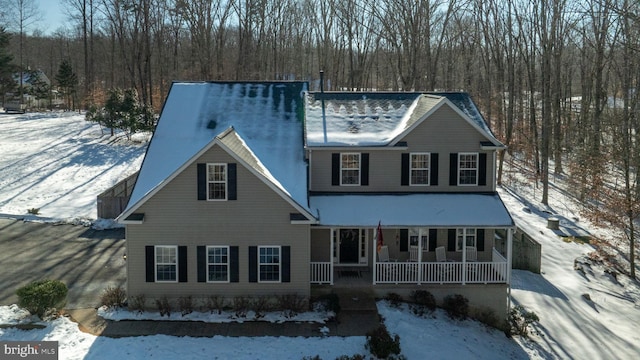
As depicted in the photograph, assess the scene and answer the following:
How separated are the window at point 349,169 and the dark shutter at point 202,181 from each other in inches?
207

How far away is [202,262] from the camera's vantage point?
17453 millimetres

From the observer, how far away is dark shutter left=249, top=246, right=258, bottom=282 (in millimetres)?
17469

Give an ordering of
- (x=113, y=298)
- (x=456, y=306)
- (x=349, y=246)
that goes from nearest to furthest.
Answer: (x=113, y=298)
(x=456, y=306)
(x=349, y=246)

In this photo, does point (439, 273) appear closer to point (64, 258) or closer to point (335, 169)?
point (335, 169)

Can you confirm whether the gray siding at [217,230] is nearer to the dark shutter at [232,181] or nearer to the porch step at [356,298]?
the dark shutter at [232,181]

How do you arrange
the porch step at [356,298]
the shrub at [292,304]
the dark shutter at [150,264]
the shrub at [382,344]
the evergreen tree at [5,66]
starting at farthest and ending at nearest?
the evergreen tree at [5,66]
the porch step at [356,298]
the dark shutter at [150,264]
the shrub at [292,304]
the shrub at [382,344]

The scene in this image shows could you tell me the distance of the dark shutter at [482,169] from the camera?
65.7 feet

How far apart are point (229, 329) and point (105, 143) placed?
94.4ft

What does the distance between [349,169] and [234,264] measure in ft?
18.5

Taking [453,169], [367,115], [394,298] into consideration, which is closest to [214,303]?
[394,298]

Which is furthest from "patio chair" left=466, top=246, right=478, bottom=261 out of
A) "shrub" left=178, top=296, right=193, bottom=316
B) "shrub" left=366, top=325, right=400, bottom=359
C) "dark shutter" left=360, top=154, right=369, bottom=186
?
"shrub" left=178, top=296, right=193, bottom=316

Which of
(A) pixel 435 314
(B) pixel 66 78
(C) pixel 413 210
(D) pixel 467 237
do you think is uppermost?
(B) pixel 66 78

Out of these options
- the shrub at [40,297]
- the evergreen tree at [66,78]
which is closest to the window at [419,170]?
the shrub at [40,297]

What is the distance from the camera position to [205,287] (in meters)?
17.4
